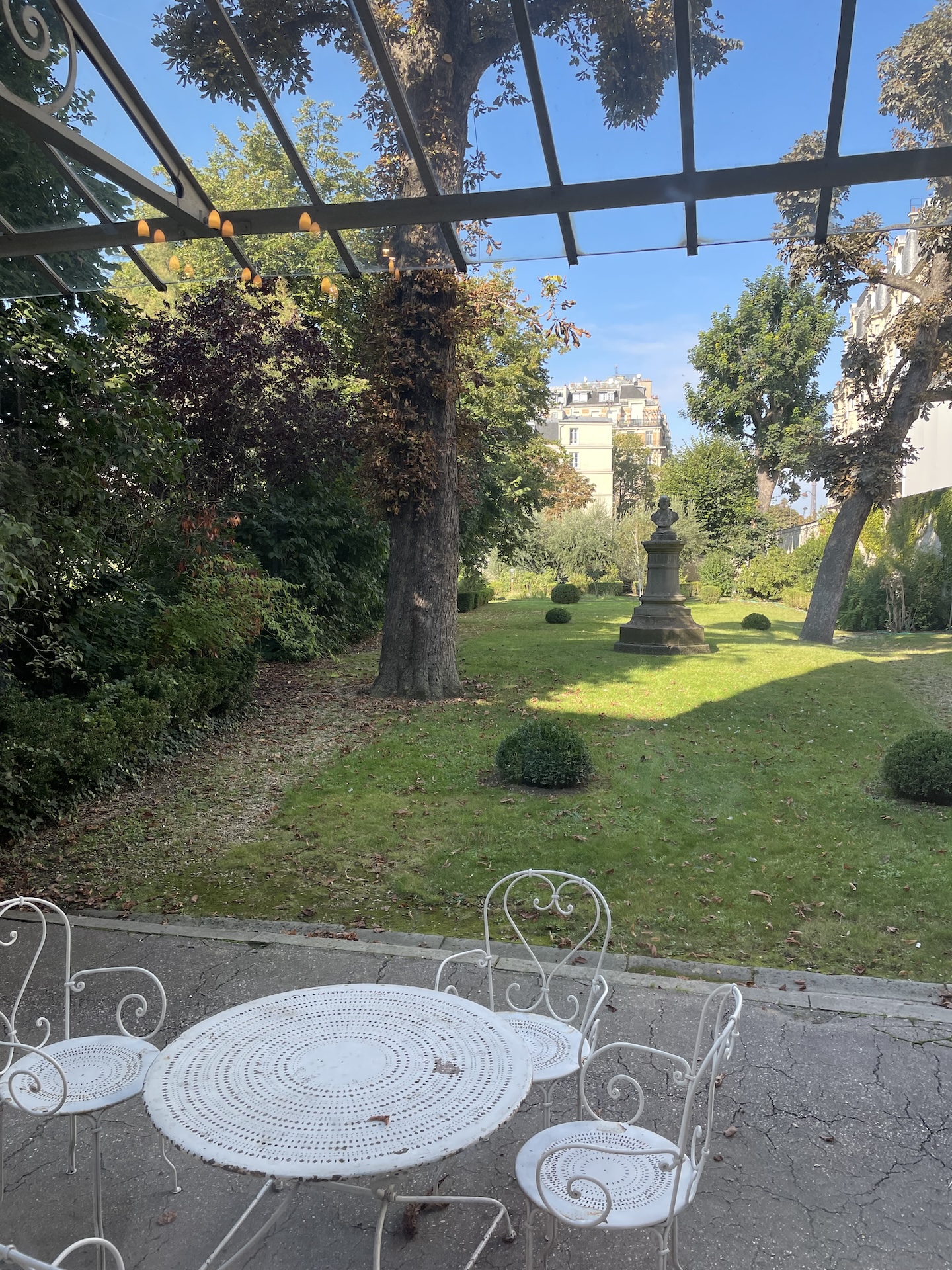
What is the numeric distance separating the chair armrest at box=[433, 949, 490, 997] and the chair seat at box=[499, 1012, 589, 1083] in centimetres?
23

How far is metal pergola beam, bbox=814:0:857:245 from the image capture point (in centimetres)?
393

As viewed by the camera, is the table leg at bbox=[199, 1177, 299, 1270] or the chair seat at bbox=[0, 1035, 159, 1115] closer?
the table leg at bbox=[199, 1177, 299, 1270]

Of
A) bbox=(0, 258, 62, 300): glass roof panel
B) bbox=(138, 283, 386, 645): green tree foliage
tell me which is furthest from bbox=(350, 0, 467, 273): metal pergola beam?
bbox=(138, 283, 386, 645): green tree foliage

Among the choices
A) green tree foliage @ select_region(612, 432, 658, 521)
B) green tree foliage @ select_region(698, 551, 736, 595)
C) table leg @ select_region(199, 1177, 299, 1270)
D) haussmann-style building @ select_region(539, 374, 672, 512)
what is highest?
haussmann-style building @ select_region(539, 374, 672, 512)

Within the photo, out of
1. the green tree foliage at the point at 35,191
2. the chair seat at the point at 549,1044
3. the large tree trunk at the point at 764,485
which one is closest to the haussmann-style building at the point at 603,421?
the large tree trunk at the point at 764,485

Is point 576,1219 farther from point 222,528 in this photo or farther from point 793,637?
point 793,637

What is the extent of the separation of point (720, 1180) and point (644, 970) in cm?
152

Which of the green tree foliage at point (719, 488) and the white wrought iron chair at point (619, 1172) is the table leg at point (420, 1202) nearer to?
the white wrought iron chair at point (619, 1172)

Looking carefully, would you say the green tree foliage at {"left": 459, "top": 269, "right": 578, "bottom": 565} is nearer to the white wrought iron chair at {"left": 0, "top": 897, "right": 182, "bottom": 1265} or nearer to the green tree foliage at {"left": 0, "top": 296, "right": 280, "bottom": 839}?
the green tree foliage at {"left": 0, "top": 296, "right": 280, "bottom": 839}

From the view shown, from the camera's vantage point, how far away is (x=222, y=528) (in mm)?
9500

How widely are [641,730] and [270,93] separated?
7.26 m

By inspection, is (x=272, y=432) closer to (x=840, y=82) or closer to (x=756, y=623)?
(x=840, y=82)

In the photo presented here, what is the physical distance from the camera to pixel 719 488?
34906 mm

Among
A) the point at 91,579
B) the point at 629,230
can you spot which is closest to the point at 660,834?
the point at 629,230
